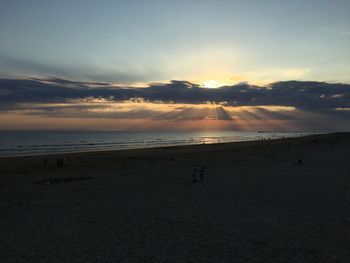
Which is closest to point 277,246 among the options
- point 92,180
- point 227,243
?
point 227,243

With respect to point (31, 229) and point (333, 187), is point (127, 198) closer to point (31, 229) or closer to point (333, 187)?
point (31, 229)

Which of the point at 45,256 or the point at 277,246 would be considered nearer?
the point at 45,256

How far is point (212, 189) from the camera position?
17719 millimetres

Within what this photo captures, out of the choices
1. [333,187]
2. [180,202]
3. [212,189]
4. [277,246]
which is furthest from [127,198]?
[333,187]

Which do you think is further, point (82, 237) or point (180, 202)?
point (180, 202)

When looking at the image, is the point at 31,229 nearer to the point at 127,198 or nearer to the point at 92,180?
the point at 127,198

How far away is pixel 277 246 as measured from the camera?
9.04m

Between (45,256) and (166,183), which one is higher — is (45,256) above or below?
above

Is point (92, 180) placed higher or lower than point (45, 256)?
lower

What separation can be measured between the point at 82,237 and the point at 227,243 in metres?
3.89

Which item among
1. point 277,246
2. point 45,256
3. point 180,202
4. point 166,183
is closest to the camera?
point 45,256

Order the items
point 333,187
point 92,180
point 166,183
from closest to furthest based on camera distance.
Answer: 1. point 333,187
2. point 166,183
3. point 92,180

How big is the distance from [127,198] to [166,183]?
15.3 feet

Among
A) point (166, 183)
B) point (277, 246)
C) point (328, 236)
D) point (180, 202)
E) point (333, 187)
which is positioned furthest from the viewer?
point (166, 183)
